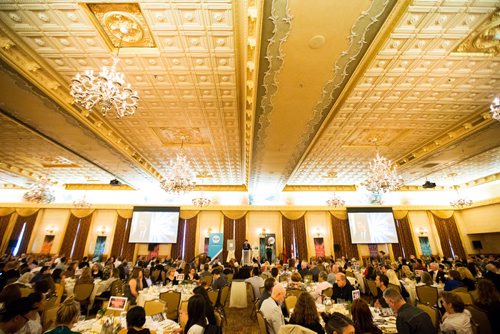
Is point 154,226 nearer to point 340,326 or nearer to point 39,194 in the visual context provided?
point 39,194

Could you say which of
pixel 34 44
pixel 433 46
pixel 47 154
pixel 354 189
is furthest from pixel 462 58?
pixel 47 154

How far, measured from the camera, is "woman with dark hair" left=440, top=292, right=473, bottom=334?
321 centimetres

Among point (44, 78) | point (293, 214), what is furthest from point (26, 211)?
point (293, 214)

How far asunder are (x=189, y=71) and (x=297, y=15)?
271cm

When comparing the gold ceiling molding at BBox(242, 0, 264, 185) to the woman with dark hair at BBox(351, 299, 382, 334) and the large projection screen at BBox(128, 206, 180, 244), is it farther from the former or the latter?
the large projection screen at BBox(128, 206, 180, 244)

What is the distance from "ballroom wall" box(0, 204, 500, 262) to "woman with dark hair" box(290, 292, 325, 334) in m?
12.8

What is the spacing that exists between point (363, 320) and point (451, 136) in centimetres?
818

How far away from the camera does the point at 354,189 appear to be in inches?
617

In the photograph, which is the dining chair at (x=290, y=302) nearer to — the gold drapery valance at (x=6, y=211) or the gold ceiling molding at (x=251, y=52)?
the gold ceiling molding at (x=251, y=52)

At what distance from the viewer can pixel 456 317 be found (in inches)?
130

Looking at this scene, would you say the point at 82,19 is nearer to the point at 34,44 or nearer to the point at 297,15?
the point at 34,44

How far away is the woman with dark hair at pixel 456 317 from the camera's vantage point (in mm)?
3213

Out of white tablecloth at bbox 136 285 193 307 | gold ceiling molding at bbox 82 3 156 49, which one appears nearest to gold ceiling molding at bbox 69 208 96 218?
white tablecloth at bbox 136 285 193 307

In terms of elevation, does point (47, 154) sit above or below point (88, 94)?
above
